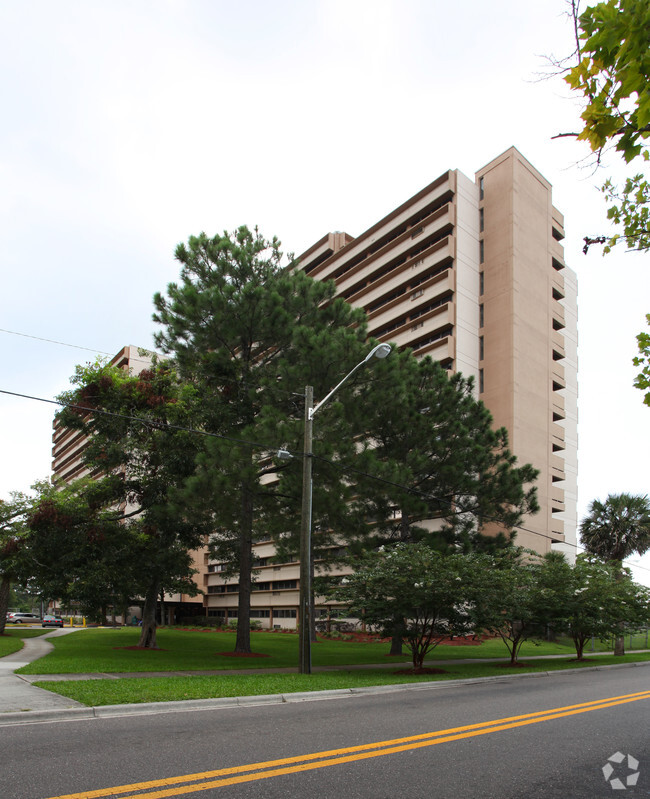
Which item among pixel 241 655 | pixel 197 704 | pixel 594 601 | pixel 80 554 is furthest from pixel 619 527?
pixel 197 704

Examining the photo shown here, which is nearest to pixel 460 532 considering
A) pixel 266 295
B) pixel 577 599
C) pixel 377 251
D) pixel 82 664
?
pixel 577 599

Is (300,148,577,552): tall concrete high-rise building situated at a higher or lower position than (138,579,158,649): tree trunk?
higher

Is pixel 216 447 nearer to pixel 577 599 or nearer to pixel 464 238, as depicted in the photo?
pixel 577 599

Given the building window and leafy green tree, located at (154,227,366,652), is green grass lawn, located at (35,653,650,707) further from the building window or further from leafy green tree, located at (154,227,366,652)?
the building window

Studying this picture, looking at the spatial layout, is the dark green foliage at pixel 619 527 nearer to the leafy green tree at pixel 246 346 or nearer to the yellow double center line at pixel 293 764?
the leafy green tree at pixel 246 346

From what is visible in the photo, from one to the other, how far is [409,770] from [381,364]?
18.3m

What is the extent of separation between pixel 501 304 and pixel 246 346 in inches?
1158

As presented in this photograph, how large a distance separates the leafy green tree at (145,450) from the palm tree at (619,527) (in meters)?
26.1

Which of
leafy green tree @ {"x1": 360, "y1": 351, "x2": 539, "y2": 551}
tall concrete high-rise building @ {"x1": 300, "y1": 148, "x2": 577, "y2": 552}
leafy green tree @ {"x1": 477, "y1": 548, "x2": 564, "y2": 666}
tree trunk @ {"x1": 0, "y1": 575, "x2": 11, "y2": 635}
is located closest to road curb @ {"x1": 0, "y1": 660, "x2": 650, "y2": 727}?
leafy green tree @ {"x1": 477, "y1": 548, "x2": 564, "y2": 666}

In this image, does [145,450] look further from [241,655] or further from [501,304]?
[501,304]

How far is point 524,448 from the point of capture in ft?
149

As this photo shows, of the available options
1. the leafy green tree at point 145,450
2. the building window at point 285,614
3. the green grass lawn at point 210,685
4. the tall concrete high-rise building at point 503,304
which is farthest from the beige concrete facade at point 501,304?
the green grass lawn at point 210,685

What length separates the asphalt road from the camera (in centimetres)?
502

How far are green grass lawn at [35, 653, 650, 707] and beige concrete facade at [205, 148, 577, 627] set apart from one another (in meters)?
31.0
